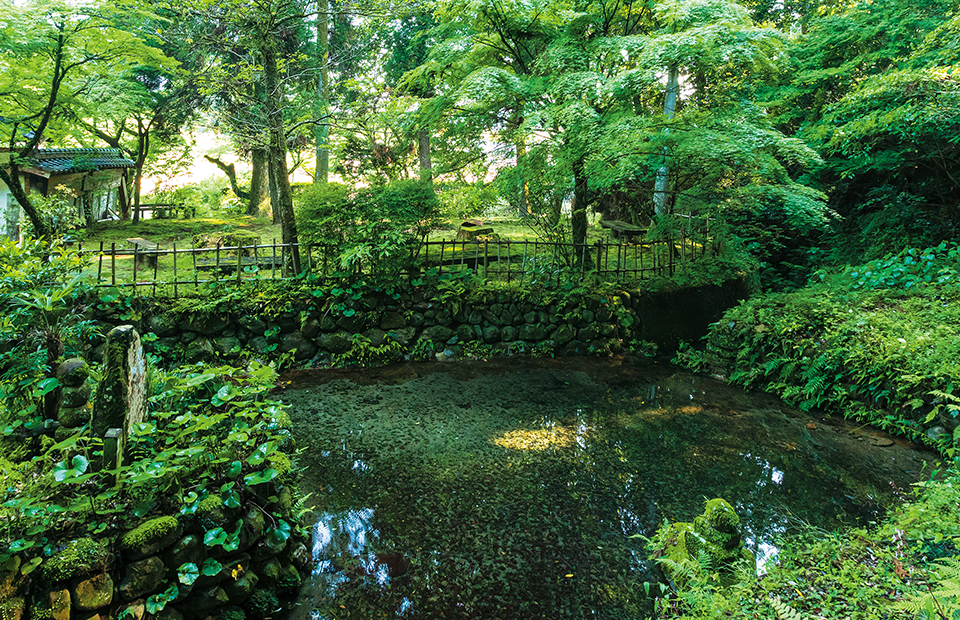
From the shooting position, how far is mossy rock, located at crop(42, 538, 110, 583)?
271cm

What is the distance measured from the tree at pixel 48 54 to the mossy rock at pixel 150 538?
31.8 ft

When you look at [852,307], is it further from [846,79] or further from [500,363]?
[846,79]

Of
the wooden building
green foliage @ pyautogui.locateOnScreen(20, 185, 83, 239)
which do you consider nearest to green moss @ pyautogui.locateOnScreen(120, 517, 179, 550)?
green foliage @ pyautogui.locateOnScreen(20, 185, 83, 239)

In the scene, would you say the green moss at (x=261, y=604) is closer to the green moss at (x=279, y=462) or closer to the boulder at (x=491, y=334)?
the green moss at (x=279, y=462)

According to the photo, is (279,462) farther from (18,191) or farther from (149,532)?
(18,191)

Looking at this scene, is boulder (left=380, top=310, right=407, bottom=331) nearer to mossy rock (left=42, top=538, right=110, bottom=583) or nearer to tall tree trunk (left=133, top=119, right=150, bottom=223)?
mossy rock (left=42, top=538, right=110, bottom=583)

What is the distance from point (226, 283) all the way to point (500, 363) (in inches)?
197

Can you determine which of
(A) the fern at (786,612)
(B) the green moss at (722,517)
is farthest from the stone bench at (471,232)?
(A) the fern at (786,612)

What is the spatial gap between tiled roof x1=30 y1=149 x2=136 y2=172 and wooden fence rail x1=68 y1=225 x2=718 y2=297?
14.2 feet

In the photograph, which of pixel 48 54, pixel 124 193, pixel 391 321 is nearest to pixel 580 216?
pixel 391 321

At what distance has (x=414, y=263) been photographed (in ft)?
30.7

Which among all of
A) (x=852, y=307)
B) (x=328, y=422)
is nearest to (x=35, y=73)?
(x=328, y=422)

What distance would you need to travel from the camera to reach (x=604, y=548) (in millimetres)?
4320

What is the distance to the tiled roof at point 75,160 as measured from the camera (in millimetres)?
12783
